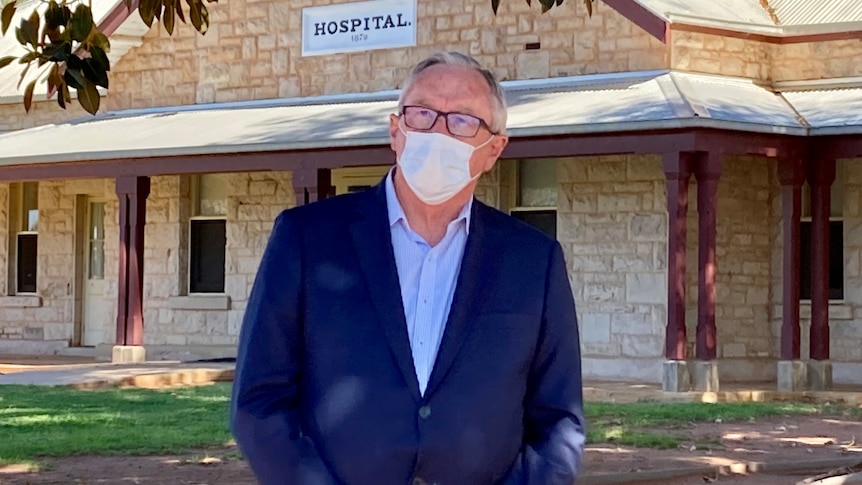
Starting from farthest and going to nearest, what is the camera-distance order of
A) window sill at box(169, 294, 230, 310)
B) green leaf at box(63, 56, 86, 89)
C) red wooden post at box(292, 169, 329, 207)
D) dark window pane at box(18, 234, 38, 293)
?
dark window pane at box(18, 234, 38, 293) → window sill at box(169, 294, 230, 310) → red wooden post at box(292, 169, 329, 207) → green leaf at box(63, 56, 86, 89)

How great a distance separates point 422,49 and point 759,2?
4.01 m

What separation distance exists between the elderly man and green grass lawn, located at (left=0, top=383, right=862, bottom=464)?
6.58 m

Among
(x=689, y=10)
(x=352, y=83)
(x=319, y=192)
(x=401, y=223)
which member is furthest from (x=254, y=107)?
(x=401, y=223)

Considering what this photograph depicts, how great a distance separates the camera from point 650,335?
17000 millimetres

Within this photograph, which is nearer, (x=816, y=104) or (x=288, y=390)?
(x=288, y=390)

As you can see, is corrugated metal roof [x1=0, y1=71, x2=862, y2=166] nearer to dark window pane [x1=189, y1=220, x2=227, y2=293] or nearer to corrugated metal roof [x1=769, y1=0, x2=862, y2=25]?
corrugated metal roof [x1=769, y1=0, x2=862, y2=25]

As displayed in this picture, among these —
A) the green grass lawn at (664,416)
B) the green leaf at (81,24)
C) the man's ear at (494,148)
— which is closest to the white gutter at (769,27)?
the green grass lawn at (664,416)

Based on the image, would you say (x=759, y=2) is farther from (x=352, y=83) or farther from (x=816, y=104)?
(x=352, y=83)

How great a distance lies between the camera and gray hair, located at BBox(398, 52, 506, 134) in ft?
11.2

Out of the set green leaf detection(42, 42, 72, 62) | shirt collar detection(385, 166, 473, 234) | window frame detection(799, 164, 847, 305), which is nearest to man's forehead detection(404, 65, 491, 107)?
shirt collar detection(385, 166, 473, 234)

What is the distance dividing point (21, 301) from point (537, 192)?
8.07 m

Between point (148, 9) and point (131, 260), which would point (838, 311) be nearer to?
point (131, 260)

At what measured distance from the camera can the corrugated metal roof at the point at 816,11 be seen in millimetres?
17219

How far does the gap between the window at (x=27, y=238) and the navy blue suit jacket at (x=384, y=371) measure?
19476mm
